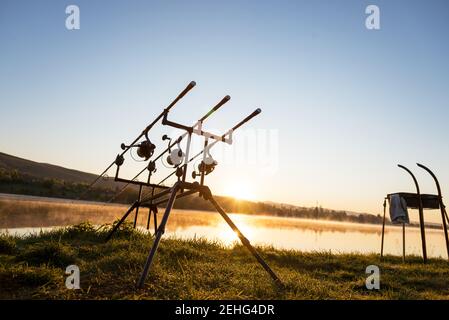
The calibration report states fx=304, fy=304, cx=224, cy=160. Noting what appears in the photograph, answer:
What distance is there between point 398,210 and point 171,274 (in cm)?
972

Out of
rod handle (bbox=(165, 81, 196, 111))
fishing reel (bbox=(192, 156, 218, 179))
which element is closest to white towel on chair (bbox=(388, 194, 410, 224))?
fishing reel (bbox=(192, 156, 218, 179))

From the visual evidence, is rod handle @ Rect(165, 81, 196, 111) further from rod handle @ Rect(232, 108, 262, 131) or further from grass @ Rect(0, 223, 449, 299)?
grass @ Rect(0, 223, 449, 299)

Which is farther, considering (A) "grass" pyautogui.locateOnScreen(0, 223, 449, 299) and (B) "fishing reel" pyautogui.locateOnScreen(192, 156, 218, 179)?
(B) "fishing reel" pyautogui.locateOnScreen(192, 156, 218, 179)

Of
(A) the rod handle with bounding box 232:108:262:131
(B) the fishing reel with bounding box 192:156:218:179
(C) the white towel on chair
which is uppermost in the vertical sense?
(A) the rod handle with bounding box 232:108:262:131

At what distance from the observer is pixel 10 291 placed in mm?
4055

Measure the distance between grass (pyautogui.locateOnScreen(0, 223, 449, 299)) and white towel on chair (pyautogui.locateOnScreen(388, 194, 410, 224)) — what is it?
198 cm

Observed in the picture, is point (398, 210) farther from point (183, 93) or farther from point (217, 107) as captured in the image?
point (183, 93)

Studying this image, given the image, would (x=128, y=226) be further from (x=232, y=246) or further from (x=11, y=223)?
(x=11, y=223)

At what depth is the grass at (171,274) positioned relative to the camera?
13.9 feet

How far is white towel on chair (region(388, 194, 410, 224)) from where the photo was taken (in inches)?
451

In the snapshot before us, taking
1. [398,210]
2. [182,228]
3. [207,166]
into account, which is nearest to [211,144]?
[207,166]

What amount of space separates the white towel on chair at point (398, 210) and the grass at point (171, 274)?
6.48ft

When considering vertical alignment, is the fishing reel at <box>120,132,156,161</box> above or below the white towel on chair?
above

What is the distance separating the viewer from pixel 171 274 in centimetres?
538
